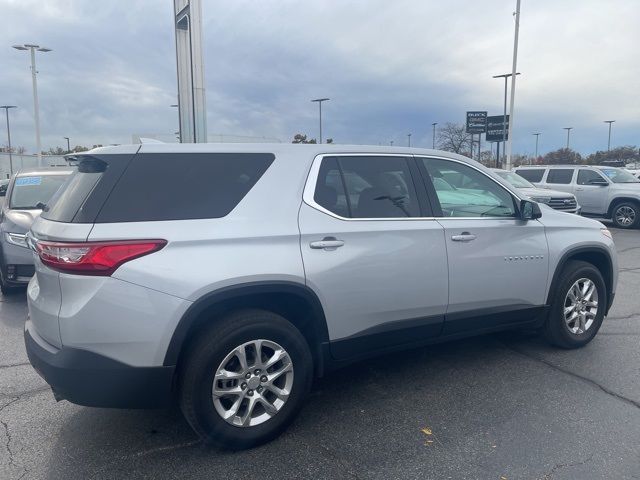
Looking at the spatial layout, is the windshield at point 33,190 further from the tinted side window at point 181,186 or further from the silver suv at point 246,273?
the tinted side window at point 181,186

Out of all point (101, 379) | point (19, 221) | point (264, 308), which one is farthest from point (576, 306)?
point (19, 221)

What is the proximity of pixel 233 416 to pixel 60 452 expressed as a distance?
42.0 inches

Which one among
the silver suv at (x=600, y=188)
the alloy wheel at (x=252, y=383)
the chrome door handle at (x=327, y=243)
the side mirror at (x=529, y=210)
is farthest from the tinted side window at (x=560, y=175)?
the alloy wheel at (x=252, y=383)

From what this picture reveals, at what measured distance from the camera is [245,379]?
303 cm

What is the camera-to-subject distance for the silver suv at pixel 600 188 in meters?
14.9

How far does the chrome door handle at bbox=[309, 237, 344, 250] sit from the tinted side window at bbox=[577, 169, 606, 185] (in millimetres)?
14683

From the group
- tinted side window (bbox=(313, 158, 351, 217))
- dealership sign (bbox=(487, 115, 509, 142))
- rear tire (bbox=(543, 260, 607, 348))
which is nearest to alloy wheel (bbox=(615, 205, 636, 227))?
rear tire (bbox=(543, 260, 607, 348))

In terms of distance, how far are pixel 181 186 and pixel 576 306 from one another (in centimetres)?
367

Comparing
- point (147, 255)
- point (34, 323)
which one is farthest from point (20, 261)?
point (147, 255)

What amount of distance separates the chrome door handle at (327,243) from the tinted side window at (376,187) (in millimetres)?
247

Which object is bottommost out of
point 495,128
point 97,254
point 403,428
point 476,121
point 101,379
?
point 403,428

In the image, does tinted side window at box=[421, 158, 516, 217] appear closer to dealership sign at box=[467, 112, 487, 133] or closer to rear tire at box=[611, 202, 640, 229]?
rear tire at box=[611, 202, 640, 229]

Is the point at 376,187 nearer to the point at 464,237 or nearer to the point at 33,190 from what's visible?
the point at 464,237

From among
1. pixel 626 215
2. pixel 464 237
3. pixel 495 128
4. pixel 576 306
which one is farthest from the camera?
pixel 495 128
